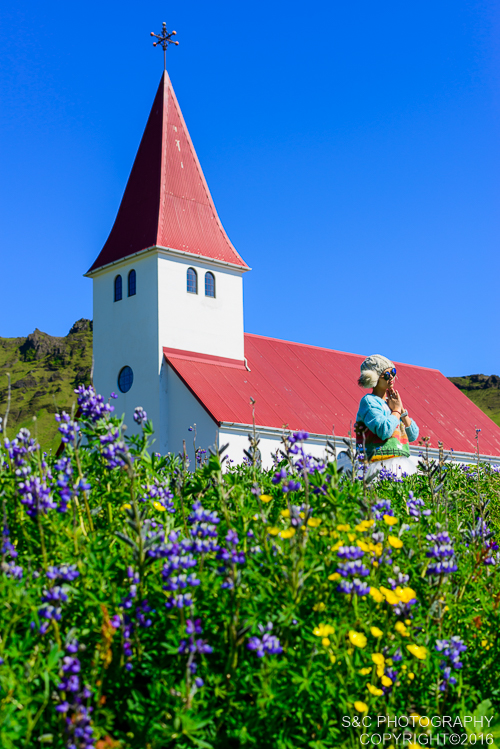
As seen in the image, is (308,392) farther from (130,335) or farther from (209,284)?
(130,335)

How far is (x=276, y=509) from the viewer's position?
4.51 metres

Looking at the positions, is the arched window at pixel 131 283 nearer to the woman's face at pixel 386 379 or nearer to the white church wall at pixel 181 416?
the white church wall at pixel 181 416

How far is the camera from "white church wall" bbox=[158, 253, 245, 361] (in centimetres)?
2839

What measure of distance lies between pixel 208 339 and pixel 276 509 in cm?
2543

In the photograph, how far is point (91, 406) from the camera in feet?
14.4

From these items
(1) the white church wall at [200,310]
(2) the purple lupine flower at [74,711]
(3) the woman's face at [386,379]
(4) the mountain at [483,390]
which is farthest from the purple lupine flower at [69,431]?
(4) the mountain at [483,390]

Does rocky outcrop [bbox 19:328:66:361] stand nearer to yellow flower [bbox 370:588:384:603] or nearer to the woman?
the woman

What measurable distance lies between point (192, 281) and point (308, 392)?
767 cm

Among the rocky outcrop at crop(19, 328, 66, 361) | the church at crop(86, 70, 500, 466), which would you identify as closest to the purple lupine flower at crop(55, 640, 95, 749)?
the church at crop(86, 70, 500, 466)

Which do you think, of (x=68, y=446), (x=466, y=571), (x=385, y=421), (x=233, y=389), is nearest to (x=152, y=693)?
(x=68, y=446)

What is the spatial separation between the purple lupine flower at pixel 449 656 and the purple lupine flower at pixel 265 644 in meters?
0.94

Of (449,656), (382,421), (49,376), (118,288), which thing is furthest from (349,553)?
(49,376)

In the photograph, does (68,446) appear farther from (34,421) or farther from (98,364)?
(98,364)

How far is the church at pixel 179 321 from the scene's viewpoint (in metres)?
27.6
